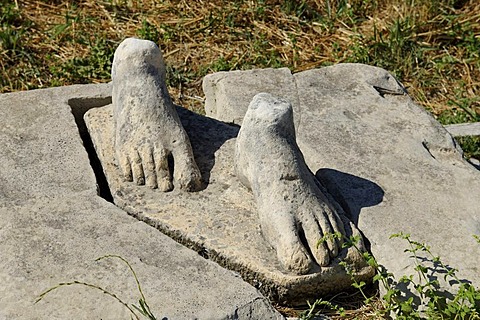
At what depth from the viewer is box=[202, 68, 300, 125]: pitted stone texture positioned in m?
4.09

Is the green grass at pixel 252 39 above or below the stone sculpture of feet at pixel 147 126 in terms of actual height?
below

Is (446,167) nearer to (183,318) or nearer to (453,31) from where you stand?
(183,318)

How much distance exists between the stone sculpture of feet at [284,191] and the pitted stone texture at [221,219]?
0.05 m

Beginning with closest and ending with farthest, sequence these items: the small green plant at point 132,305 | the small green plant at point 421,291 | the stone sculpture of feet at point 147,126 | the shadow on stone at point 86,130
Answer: the small green plant at point 132,305
the small green plant at point 421,291
the stone sculpture of feet at point 147,126
the shadow on stone at point 86,130

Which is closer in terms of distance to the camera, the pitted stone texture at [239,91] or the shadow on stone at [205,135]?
the shadow on stone at [205,135]

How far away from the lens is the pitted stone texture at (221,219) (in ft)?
10.3

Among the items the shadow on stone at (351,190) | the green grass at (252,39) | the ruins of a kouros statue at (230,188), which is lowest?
the green grass at (252,39)

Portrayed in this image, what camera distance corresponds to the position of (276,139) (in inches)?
129

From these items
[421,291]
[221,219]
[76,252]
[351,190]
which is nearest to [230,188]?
[221,219]

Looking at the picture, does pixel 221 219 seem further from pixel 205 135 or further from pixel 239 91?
pixel 239 91

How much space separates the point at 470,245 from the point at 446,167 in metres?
0.55

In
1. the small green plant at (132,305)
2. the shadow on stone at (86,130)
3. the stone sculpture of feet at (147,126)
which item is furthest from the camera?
the shadow on stone at (86,130)

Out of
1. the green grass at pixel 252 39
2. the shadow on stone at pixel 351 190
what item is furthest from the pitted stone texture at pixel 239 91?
the green grass at pixel 252 39

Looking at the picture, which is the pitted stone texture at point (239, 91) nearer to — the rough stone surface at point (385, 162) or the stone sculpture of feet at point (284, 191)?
the rough stone surface at point (385, 162)
